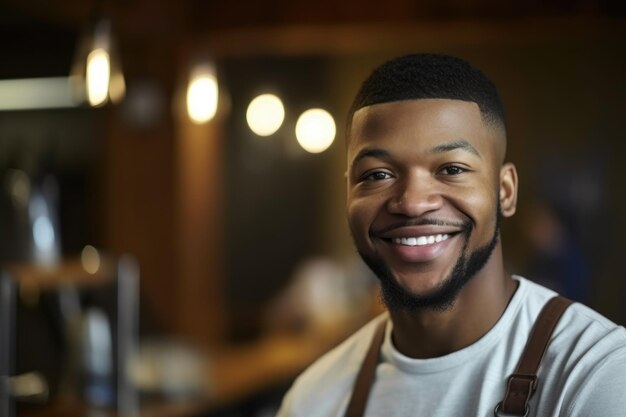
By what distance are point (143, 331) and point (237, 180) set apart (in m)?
2.21

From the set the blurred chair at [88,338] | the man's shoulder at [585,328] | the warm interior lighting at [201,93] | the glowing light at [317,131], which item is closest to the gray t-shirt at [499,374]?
the man's shoulder at [585,328]

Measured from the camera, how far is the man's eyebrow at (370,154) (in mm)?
913

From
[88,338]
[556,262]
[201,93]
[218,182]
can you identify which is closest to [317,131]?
[218,182]

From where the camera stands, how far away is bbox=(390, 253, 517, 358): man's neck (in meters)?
0.96

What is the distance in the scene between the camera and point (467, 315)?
96 centimetres

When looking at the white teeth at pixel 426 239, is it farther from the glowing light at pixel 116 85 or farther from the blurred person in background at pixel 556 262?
the glowing light at pixel 116 85

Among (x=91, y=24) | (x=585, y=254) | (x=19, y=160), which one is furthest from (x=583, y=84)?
(x=19, y=160)

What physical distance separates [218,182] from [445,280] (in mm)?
4343

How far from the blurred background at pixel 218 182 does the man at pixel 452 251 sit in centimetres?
25

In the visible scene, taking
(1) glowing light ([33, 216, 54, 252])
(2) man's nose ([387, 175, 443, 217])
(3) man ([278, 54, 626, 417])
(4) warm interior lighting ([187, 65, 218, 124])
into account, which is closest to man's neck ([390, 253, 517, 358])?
(3) man ([278, 54, 626, 417])

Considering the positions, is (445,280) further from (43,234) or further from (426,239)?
(43,234)

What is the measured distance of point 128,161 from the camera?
4.73m

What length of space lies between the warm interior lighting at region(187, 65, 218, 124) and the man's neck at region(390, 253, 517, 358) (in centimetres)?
266

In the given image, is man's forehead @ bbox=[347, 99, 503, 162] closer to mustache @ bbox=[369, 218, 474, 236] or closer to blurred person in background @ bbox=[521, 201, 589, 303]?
mustache @ bbox=[369, 218, 474, 236]
